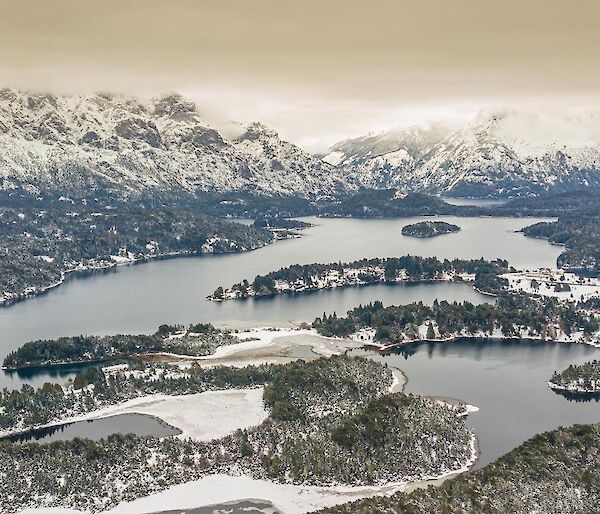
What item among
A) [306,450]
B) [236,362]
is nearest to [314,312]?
[236,362]

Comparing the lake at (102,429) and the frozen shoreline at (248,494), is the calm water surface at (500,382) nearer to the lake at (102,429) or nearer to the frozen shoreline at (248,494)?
the frozen shoreline at (248,494)

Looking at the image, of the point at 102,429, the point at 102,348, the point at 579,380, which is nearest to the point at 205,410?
the point at 102,429

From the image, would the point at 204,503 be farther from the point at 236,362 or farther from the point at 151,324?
the point at 151,324

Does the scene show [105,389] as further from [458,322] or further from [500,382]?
[458,322]

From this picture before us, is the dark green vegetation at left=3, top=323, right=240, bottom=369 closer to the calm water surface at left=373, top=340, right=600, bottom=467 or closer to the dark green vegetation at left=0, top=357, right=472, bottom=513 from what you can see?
the calm water surface at left=373, top=340, right=600, bottom=467

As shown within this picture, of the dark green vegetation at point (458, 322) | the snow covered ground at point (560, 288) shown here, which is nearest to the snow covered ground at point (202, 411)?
the dark green vegetation at point (458, 322)

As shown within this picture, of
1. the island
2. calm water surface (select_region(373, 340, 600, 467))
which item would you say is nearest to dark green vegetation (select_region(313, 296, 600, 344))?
the island
